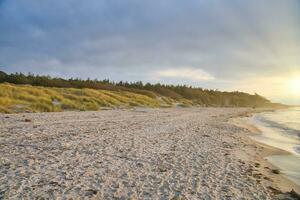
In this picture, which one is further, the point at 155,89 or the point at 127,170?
the point at 155,89

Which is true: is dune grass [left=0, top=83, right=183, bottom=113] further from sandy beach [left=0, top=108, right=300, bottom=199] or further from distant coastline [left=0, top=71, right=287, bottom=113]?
sandy beach [left=0, top=108, right=300, bottom=199]

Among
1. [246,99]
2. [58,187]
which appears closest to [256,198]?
[58,187]

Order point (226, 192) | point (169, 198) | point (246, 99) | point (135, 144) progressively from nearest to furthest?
1. point (169, 198)
2. point (226, 192)
3. point (135, 144)
4. point (246, 99)

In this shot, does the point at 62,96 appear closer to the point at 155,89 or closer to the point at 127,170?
the point at 127,170

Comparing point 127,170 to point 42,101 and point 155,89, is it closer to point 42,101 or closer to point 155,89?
point 42,101

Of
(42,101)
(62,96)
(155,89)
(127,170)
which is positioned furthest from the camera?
(155,89)

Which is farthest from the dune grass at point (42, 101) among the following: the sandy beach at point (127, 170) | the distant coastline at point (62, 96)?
the sandy beach at point (127, 170)

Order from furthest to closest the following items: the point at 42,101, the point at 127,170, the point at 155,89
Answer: the point at 155,89, the point at 42,101, the point at 127,170

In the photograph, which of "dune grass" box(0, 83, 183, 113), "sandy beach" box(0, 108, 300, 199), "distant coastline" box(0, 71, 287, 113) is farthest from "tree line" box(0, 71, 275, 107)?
"sandy beach" box(0, 108, 300, 199)

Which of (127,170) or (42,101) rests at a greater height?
(42,101)

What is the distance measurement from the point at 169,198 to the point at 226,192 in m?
1.16

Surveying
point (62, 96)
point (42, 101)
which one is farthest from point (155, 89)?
Answer: point (42, 101)

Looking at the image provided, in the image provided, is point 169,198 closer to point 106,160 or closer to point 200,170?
point 200,170

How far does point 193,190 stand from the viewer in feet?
18.9
